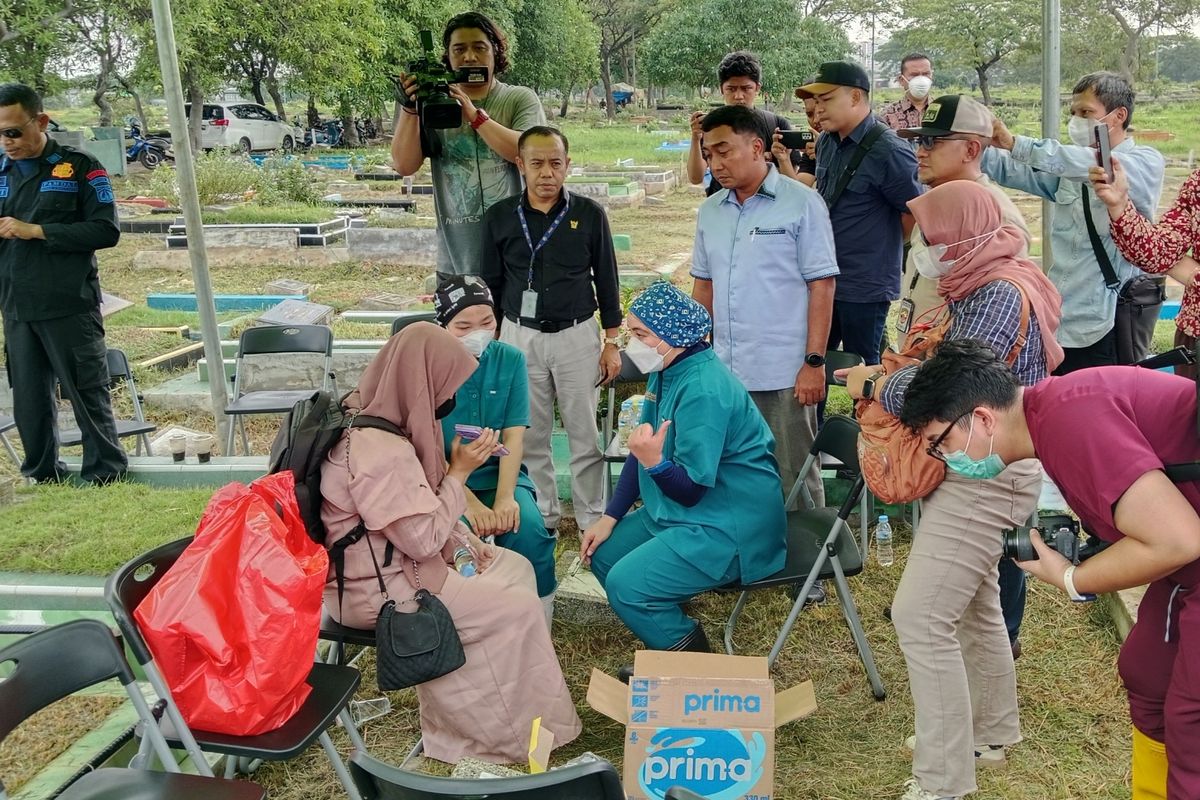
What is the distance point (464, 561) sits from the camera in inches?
122

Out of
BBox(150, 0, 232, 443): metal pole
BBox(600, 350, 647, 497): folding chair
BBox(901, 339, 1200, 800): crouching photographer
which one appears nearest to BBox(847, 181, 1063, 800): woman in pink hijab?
BBox(901, 339, 1200, 800): crouching photographer

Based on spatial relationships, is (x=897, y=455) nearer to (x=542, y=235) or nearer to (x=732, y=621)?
(x=732, y=621)

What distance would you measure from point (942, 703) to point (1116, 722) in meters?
0.91

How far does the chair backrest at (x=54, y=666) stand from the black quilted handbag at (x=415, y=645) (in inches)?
26.5

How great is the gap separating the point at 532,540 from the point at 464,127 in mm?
1840

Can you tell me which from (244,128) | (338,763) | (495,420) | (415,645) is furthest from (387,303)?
(244,128)

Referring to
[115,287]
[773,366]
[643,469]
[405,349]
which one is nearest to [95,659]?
[405,349]

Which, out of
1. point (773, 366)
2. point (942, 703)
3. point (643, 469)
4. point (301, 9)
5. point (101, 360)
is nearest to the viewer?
point (942, 703)

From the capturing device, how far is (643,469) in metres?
3.38

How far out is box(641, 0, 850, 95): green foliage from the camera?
80.6ft

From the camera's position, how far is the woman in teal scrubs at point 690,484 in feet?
10.2

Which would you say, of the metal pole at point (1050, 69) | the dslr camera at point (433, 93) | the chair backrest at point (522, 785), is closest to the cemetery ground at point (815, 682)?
the chair backrest at point (522, 785)

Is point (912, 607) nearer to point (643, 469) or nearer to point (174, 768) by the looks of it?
point (643, 469)

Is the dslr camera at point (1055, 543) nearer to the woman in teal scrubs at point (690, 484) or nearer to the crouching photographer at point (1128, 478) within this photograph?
the crouching photographer at point (1128, 478)
